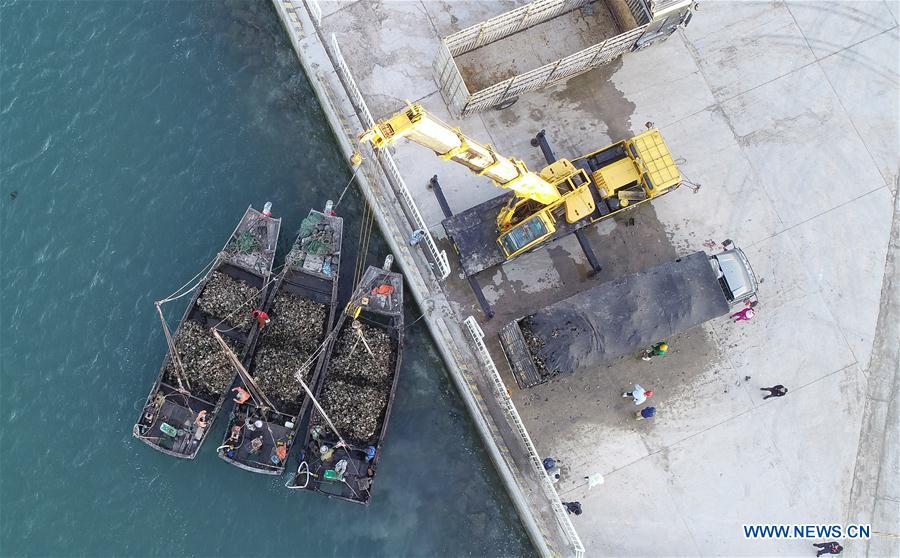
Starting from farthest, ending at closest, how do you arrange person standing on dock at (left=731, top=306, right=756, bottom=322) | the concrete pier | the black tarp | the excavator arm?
1. person standing on dock at (left=731, top=306, right=756, bottom=322)
2. the concrete pier
3. the black tarp
4. the excavator arm

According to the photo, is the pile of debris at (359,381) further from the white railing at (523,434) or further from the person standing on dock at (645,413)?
the person standing on dock at (645,413)

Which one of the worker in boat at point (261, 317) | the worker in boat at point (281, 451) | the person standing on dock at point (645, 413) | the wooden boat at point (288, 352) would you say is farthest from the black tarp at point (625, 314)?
the worker in boat at point (281, 451)

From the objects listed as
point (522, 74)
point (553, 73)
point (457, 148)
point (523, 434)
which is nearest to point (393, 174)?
point (522, 74)

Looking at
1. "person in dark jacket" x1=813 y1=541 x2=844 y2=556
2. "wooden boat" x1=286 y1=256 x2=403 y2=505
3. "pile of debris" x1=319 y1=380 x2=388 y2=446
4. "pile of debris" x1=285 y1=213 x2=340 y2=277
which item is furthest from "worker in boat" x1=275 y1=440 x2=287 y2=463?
"person in dark jacket" x1=813 y1=541 x2=844 y2=556

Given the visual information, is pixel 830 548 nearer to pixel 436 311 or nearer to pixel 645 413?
pixel 645 413

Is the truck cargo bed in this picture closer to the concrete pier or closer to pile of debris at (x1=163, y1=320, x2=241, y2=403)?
the concrete pier
